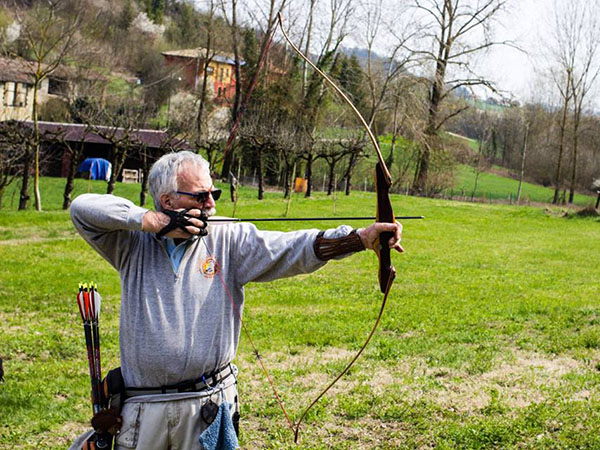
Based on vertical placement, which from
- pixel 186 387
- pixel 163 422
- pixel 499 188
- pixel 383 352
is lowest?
pixel 383 352

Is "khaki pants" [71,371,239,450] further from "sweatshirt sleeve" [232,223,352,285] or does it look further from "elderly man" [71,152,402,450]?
"sweatshirt sleeve" [232,223,352,285]

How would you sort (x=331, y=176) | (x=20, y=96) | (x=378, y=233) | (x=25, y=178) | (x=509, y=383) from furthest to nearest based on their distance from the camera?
(x=20, y=96)
(x=331, y=176)
(x=25, y=178)
(x=509, y=383)
(x=378, y=233)

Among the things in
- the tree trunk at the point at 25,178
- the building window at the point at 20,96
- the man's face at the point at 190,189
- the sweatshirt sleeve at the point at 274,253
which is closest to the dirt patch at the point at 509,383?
the sweatshirt sleeve at the point at 274,253

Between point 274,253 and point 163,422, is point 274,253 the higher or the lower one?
the higher one

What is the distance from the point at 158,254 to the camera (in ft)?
7.43

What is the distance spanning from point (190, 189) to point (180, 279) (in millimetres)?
294

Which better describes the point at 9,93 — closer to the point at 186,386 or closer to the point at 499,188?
the point at 499,188

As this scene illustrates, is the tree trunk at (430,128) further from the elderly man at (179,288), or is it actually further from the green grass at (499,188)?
the elderly man at (179,288)

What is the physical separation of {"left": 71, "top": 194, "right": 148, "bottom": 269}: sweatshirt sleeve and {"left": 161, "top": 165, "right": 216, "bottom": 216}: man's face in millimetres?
101

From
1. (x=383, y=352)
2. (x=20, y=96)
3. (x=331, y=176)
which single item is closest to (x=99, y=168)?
(x=20, y=96)

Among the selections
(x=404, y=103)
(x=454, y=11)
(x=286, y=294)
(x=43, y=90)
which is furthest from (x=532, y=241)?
(x=43, y=90)

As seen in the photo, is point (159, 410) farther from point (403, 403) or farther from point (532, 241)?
point (532, 241)

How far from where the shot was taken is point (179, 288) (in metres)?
2.22

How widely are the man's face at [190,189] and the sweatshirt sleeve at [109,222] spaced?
10cm
